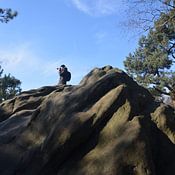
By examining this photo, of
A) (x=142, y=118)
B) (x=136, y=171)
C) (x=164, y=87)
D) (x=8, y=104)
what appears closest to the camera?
(x=136, y=171)

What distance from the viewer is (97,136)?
988 cm

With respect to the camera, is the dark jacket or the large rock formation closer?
the large rock formation

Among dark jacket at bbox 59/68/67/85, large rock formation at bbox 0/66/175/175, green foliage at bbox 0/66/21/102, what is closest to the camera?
large rock formation at bbox 0/66/175/175

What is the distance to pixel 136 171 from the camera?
8672 mm

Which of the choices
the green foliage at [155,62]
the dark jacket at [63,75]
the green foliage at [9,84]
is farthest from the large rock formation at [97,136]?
the green foliage at [9,84]

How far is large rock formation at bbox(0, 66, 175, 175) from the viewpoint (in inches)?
356

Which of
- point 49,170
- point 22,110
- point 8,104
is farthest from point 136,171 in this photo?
point 8,104

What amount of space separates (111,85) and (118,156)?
264 cm

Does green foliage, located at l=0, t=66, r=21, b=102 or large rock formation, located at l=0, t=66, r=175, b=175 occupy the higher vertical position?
green foliage, located at l=0, t=66, r=21, b=102

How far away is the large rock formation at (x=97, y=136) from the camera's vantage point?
9047mm

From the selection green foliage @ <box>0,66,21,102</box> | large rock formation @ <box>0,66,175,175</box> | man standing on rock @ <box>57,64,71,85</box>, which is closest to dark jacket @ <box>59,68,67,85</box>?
man standing on rock @ <box>57,64,71,85</box>

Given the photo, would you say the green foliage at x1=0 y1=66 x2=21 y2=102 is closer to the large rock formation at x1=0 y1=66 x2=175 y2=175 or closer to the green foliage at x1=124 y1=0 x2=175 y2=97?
the green foliage at x1=124 y1=0 x2=175 y2=97

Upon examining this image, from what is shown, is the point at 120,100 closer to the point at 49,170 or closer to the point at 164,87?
the point at 49,170

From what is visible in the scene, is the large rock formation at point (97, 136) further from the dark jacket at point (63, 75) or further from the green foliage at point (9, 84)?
the green foliage at point (9, 84)
